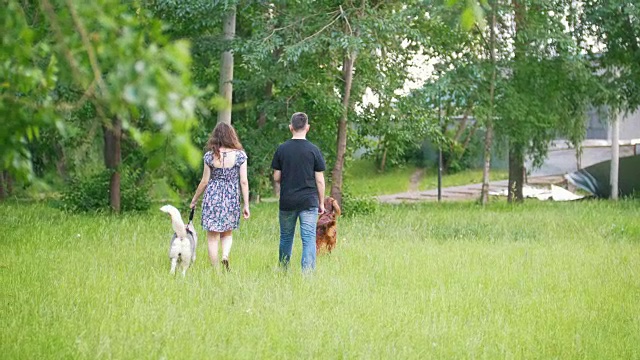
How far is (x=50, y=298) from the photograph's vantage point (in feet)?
33.1

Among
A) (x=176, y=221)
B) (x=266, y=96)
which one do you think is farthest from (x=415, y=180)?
(x=176, y=221)

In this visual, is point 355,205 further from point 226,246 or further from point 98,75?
point 98,75

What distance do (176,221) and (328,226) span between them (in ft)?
9.99

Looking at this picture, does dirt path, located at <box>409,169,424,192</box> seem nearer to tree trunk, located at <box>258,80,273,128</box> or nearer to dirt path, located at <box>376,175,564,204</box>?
dirt path, located at <box>376,175,564,204</box>

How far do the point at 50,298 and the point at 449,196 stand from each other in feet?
89.4

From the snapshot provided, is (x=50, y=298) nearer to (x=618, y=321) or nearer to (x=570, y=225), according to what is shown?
(x=618, y=321)

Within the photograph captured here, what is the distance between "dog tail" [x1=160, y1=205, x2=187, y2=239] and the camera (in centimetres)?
1125

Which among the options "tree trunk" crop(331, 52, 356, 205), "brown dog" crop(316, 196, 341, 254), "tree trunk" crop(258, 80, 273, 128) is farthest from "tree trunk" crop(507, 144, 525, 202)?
"brown dog" crop(316, 196, 341, 254)

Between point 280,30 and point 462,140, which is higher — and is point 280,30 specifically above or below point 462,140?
above

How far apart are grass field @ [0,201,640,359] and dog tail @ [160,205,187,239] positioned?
20.6 inches

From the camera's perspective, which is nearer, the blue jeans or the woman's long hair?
the blue jeans

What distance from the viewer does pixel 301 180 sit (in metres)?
11.6

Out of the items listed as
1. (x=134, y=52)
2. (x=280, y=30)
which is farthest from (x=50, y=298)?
(x=280, y=30)

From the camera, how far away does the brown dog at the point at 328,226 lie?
13.7 metres
